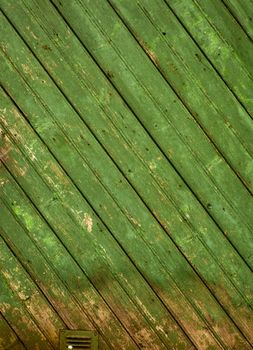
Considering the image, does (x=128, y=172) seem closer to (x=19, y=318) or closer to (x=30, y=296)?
(x=30, y=296)

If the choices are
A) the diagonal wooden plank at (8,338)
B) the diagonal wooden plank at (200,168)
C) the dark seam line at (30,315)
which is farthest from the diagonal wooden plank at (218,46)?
the diagonal wooden plank at (8,338)

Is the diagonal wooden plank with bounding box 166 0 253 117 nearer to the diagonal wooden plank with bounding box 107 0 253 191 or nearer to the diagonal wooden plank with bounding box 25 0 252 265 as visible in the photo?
the diagonal wooden plank with bounding box 107 0 253 191

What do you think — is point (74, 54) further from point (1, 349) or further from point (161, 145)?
point (1, 349)

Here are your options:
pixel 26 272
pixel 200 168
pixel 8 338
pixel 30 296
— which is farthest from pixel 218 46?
pixel 8 338

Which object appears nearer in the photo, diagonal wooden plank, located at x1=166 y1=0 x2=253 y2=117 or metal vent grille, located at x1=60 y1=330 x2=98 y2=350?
diagonal wooden plank, located at x1=166 y1=0 x2=253 y2=117

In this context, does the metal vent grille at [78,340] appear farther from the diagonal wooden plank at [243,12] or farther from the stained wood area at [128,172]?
the diagonal wooden plank at [243,12]

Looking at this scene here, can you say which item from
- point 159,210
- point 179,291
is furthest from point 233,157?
point 179,291

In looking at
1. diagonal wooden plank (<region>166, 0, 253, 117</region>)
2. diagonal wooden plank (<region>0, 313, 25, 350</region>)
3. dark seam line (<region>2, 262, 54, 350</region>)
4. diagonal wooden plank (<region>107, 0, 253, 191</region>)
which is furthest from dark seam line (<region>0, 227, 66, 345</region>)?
diagonal wooden plank (<region>166, 0, 253, 117</region>)
